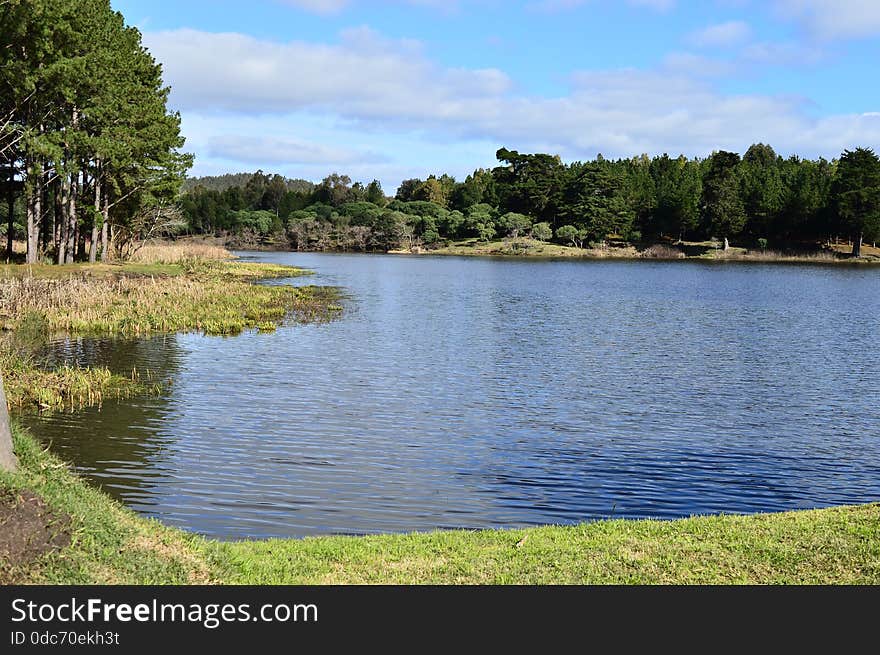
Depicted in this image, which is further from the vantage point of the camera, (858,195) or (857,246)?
(857,246)

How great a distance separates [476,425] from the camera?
20078 mm

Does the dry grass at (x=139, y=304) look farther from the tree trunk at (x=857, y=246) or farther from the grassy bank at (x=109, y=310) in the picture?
the tree trunk at (x=857, y=246)

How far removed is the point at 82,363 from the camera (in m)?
25.7

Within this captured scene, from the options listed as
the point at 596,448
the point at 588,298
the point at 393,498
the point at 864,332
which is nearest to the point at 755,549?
the point at 393,498

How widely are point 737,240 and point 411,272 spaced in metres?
65.2

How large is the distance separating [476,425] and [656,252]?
115m

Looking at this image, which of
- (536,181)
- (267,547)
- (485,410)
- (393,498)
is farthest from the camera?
(536,181)

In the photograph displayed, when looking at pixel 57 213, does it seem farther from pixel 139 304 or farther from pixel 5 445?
pixel 5 445

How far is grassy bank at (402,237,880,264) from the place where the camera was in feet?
393

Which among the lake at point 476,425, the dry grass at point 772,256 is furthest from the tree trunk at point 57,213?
the dry grass at point 772,256

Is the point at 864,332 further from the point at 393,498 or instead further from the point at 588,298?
the point at 393,498

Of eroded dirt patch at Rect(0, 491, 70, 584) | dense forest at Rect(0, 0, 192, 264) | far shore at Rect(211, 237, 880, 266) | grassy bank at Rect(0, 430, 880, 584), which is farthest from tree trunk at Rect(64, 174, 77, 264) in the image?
far shore at Rect(211, 237, 880, 266)

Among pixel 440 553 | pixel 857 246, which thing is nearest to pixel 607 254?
pixel 857 246

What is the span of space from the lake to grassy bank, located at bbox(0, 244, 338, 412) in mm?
1477
